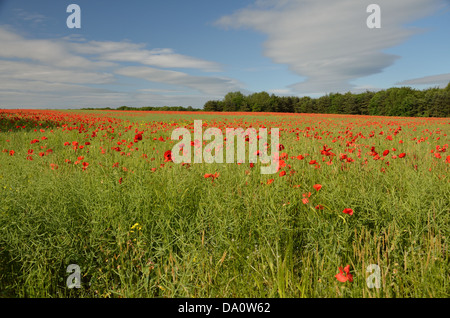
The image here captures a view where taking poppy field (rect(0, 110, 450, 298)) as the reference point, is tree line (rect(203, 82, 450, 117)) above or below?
above

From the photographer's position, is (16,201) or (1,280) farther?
(16,201)

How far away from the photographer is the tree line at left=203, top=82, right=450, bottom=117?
153 ft

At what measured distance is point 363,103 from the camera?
58.6m

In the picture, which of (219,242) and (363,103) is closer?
(219,242)

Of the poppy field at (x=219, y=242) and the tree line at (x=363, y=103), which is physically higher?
the tree line at (x=363, y=103)

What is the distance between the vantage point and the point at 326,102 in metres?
63.6

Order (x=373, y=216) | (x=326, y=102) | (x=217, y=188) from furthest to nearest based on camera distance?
(x=326, y=102) < (x=217, y=188) < (x=373, y=216)

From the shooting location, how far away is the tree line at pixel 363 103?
153 feet

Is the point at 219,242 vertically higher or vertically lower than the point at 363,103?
lower

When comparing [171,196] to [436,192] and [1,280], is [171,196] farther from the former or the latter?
[436,192]

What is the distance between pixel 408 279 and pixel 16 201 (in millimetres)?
3270

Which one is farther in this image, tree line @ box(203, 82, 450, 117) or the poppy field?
tree line @ box(203, 82, 450, 117)

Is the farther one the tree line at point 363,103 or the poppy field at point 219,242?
the tree line at point 363,103

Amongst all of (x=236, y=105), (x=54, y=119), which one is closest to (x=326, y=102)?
(x=236, y=105)
